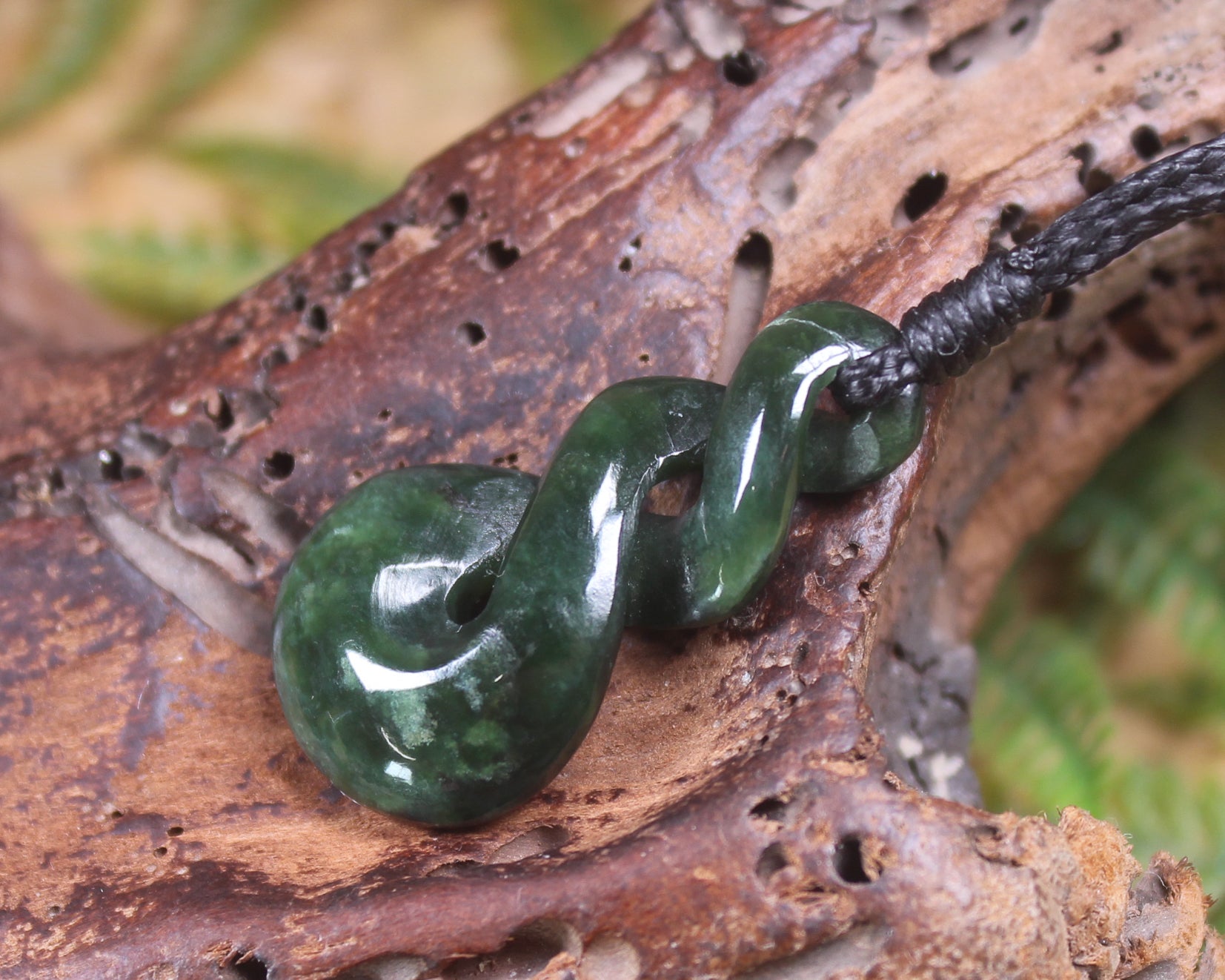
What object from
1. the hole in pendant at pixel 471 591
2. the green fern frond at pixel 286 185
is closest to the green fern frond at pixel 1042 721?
the hole in pendant at pixel 471 591

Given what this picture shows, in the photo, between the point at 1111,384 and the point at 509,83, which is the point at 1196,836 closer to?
→ the point at 1111,384

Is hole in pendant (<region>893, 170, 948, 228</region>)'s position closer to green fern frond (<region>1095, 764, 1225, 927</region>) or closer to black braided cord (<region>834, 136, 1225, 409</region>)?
black braided cord (<region>834, 136, 1225, 409</region>)

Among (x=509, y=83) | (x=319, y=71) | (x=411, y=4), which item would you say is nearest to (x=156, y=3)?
(x=319, y=71)

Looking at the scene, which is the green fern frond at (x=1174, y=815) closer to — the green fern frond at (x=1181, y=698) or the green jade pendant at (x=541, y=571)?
the green fern frond at (x=1181, y=698)

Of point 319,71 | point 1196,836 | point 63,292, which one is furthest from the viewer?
point 319,71

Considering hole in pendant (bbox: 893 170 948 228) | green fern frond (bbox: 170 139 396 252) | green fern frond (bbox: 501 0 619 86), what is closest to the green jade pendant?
hole in pendant (bbox: 893 170 948 228)

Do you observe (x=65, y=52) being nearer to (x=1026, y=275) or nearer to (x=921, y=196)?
(x=921, y=196)
